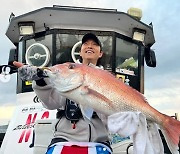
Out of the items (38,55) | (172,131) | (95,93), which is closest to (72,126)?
(95,93)

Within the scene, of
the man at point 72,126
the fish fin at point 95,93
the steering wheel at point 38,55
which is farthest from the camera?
the steering wheel at point 38,55

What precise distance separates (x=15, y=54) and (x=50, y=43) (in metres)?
0.81

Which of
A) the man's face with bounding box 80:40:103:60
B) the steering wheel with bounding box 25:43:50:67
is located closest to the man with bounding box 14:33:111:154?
the man's face with bounding box 80:40:103:60

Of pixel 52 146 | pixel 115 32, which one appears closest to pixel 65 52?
pixel 115 32

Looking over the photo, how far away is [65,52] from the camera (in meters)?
6.49

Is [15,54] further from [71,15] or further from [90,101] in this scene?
[90,101]

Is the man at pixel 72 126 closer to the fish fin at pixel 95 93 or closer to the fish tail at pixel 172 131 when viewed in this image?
the fish fin at pixel 95 93

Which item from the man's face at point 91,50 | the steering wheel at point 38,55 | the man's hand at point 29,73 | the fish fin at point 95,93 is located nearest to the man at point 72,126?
the man's hand at point 29,73

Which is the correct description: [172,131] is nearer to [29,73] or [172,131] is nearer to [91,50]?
[91,50]

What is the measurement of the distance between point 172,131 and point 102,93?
596 millimetres

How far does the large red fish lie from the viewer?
3.00 m

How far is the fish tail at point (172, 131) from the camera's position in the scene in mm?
3027

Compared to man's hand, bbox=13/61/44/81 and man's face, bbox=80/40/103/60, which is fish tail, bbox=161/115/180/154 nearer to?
man's face, bbox=80/40/103/60

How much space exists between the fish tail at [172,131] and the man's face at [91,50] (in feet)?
2.85
